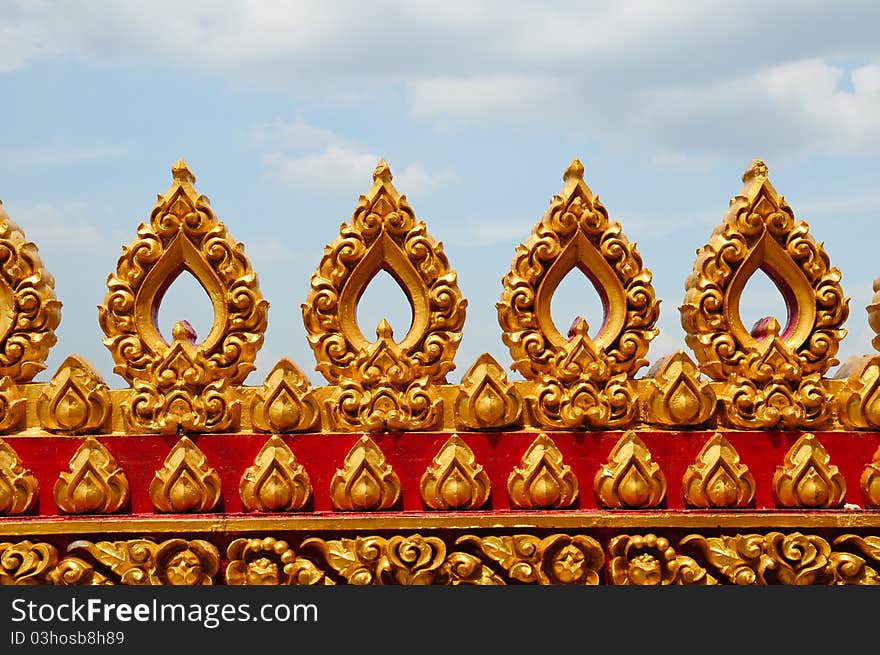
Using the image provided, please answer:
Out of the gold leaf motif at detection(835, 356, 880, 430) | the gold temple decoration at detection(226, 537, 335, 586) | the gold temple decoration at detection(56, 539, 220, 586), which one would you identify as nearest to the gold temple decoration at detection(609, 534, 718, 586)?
the gold leaf motif at detection(835, 356, 880, 430)

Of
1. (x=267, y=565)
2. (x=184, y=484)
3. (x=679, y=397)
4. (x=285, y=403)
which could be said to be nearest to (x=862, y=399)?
(x=679, y=397)

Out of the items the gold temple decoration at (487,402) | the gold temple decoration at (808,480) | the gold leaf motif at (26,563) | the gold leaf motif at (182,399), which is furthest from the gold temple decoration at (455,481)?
the gold leaf motif at (26,563)

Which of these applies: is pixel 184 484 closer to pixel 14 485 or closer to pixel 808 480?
pixel 14 485

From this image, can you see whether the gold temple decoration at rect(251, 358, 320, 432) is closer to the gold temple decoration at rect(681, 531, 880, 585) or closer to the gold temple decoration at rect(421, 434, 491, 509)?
the gold temple decoration at rect(421, 434, 491, 509)

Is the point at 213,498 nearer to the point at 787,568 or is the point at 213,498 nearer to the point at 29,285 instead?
the point at 29,285

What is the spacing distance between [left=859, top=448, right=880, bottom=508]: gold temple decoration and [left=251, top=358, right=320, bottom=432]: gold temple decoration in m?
3.10

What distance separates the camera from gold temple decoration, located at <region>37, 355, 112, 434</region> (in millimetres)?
6660

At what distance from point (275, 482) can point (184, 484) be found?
1.64 feet

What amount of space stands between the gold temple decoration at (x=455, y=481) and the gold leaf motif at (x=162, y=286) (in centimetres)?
121

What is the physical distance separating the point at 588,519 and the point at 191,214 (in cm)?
280

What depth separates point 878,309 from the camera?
6.97m

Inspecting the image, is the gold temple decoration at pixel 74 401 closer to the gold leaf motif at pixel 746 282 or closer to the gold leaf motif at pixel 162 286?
the gold leaf motif at pixel 162 286

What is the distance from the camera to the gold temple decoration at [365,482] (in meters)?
6.55

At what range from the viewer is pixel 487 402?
6.68 m
